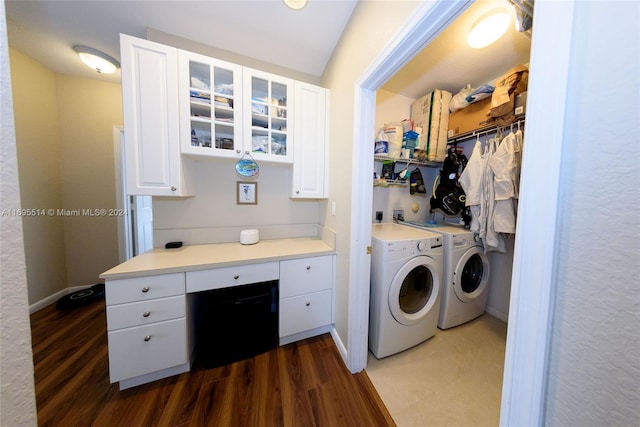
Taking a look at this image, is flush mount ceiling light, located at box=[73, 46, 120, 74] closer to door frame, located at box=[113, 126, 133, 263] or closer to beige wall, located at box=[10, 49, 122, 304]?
beige wall, located at box=[10, 49, 122, 304]

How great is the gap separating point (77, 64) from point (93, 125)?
58 centimetres

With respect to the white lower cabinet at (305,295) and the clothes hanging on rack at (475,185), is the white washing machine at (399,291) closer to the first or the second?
the white lower cabinet at (305,295)

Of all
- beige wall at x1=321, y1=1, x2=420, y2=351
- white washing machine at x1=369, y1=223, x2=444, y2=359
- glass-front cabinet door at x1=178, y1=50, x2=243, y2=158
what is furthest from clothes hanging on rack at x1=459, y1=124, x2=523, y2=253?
glass-front cabinet door at x1=178, y1=50, x2=243, y2=158

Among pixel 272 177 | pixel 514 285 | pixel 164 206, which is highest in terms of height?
pixel 272 177

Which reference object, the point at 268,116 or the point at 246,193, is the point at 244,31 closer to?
the point at 268,116

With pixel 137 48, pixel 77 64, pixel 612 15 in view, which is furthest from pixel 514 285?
pixel 77 64

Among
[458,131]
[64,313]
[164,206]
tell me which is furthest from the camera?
[458,131]

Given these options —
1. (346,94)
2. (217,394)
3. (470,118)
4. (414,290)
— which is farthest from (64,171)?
(470,118)

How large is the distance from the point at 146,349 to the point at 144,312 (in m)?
0.24

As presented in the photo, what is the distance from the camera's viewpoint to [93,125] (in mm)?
2184

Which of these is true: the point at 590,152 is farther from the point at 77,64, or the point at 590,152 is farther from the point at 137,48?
the point at 77,64

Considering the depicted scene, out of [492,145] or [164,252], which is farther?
[492,145]

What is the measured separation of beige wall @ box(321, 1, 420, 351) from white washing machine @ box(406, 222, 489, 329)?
95 centimetres

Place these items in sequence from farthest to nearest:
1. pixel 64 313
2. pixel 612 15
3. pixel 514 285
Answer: pixel 64 313 → pixel 514 285 → pixel 612 15
